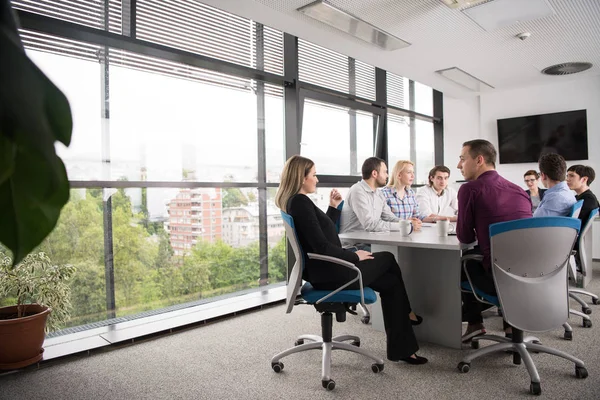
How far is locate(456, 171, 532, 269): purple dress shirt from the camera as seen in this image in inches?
107

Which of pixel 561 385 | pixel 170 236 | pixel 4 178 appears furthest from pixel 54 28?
pixel 561 385

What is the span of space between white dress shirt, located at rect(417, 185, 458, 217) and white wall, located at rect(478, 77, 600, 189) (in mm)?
2683

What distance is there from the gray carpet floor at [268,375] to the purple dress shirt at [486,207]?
2.31 feet

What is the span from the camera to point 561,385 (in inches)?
99.3

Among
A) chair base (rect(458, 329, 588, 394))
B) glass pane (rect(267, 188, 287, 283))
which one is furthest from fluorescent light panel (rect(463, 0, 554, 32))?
chair base (rect(458, 329, 588, 394))

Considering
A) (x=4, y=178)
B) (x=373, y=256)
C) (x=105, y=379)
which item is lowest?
(x=105, y=379)

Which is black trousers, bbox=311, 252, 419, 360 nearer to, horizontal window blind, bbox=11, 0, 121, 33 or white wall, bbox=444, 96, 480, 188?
horizontal window blind, bbox=11, 0, 121, 33

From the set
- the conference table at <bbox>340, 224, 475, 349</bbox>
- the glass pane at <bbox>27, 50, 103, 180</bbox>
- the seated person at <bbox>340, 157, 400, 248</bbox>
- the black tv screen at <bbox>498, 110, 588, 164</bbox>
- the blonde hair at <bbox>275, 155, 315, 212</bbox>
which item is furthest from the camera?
the black tv screen at <bbox>498, 110, 588, 164</bbox>

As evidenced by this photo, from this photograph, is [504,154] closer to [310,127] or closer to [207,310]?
[310,127]

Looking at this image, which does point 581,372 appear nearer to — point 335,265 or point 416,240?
point 416,240

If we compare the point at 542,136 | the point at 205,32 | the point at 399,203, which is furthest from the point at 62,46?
the point at 542,136

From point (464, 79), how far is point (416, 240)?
432 centimetres

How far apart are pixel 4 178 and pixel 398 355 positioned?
2.90 m

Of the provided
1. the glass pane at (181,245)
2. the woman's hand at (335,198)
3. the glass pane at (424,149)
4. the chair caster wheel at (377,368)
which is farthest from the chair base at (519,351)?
the glass pane at (424,149)
